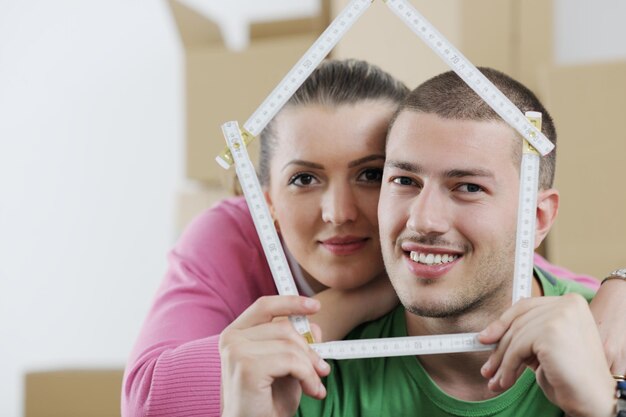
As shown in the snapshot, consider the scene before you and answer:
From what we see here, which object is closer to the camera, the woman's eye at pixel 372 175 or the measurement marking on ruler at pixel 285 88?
the measurement marking on ruler at pixel 285 88

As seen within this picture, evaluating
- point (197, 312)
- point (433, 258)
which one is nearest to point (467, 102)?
point (433, 258)

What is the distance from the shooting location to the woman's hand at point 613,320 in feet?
4.43

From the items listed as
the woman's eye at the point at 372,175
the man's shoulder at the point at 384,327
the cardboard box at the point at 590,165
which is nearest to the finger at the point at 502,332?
the man's shoulder at the point at 384,327

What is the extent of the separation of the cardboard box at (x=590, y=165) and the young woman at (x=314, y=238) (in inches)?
34.0

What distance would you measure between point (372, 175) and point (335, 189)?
9 centimetres

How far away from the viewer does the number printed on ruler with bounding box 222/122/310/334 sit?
1269 mm

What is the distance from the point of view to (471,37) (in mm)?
2527

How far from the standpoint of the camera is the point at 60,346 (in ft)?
12.9

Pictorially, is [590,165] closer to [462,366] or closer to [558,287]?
[558,287]

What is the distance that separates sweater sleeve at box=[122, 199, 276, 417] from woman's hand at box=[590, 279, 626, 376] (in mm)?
686

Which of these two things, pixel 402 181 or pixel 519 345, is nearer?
pixel 519 345

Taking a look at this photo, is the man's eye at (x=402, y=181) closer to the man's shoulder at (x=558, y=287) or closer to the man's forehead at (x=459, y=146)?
the man's forehead at (x=459, y=146)

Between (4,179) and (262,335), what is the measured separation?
310 centimetres

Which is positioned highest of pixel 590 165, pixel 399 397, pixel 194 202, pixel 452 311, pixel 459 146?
pixel 194 202
